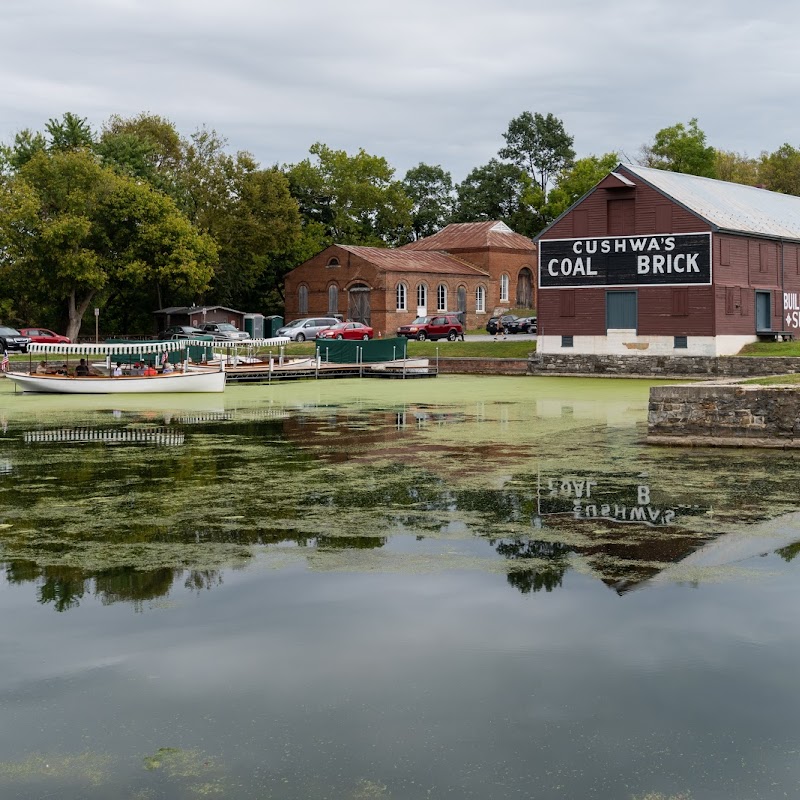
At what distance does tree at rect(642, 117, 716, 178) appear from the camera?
76312mm

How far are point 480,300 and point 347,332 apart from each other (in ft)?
58.3

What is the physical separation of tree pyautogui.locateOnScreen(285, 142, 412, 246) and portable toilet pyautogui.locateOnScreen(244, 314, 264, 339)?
1676cm

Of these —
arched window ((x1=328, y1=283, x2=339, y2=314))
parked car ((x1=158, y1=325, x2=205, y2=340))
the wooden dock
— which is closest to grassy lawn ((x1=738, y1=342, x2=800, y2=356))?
the wooden dock

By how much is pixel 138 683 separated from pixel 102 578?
9.57 ft

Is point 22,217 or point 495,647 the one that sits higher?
point 22,217

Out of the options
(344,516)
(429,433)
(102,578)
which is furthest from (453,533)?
(429,433)

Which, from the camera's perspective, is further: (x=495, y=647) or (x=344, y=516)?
(x=344, y=516)

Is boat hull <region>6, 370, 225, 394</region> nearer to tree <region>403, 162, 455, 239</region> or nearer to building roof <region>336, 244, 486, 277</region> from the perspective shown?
building roof <region>336, 244, 486, 277</region>

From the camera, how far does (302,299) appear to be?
74.2m

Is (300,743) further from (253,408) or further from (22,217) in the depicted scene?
(22,217)

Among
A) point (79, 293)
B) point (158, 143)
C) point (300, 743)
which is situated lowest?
point (300, 743)

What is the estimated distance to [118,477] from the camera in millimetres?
16094

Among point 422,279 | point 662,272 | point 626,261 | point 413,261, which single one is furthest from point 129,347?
point 413,261

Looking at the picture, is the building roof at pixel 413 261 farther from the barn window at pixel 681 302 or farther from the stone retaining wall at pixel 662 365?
the barn window at pixel 681 302
